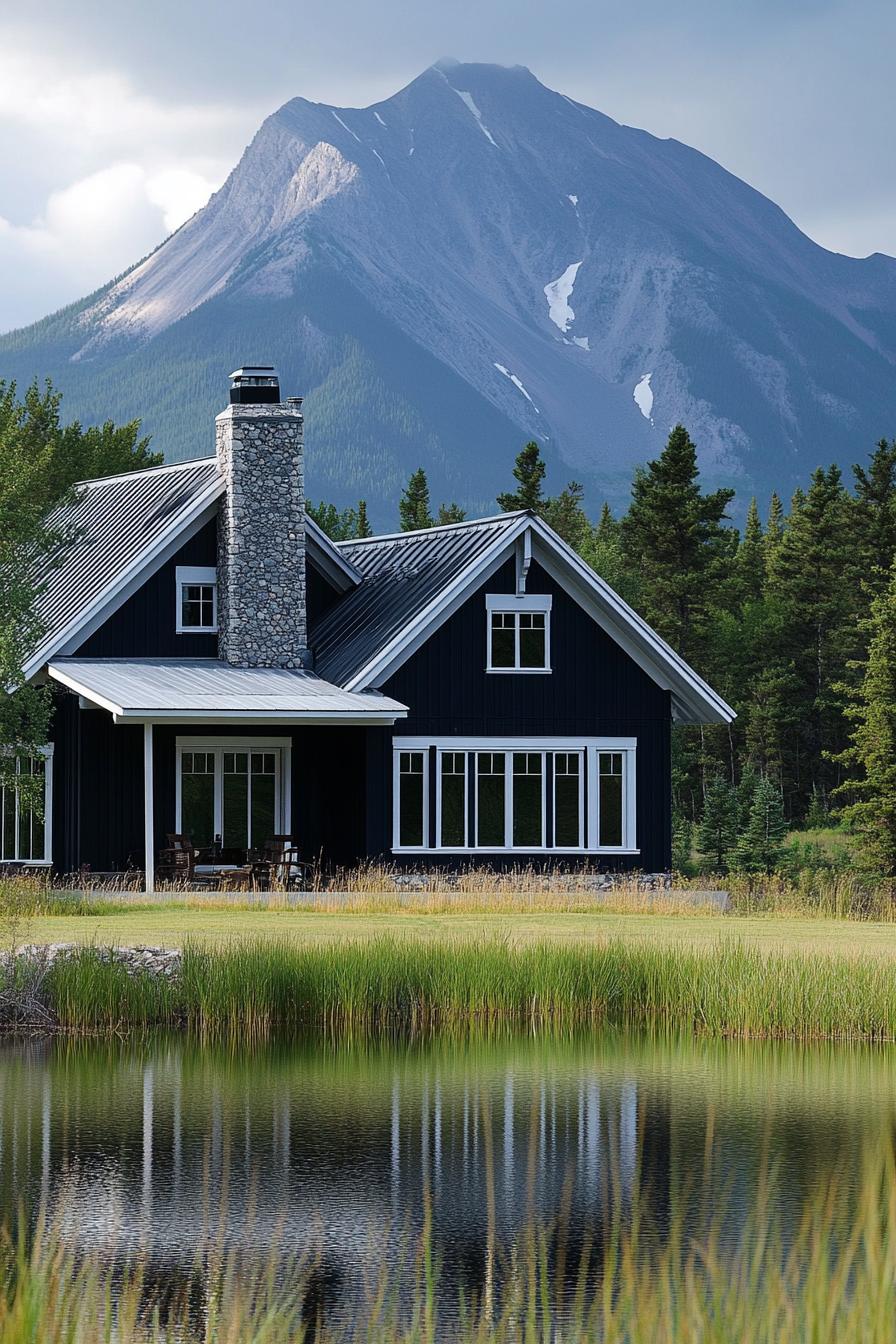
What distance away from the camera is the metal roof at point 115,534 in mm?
36594

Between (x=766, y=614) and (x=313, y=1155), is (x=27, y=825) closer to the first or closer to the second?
(x=313, y=1155)

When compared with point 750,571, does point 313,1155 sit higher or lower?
lower

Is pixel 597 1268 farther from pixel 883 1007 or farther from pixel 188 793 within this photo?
pixel 188 793

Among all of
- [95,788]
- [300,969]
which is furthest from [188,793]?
[300,969]

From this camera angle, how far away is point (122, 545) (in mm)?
38281

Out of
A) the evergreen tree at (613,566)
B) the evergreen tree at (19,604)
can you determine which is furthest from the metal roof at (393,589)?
the evergreen tree at (613,566)

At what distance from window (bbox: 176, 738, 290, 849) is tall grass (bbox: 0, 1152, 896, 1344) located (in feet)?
76.2

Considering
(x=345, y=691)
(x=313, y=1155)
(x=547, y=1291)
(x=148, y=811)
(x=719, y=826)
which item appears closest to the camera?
(x=547, y=1291)

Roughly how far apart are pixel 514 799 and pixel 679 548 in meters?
39.9

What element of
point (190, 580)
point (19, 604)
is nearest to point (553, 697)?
point (190, 580)

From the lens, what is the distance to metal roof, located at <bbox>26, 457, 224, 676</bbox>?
1441 inches

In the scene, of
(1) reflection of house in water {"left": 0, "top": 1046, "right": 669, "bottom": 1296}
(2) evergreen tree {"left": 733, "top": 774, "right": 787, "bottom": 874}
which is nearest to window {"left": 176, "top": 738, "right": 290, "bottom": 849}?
(1) reflection of house in water {"left": 0, "top": 1046, "right": 669, "bottom": 1296}

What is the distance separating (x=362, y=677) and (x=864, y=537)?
4940cm

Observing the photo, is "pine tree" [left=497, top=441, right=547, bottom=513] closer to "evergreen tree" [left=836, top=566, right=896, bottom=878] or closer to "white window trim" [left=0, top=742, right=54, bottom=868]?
"evergreen tree" [left=836, top=566, right=896, bottom=878]
